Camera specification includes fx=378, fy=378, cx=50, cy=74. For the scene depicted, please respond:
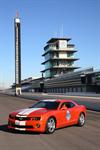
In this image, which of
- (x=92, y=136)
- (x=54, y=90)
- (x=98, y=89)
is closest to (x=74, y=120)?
(x=92, y=136)

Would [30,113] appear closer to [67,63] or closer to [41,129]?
[41,129]

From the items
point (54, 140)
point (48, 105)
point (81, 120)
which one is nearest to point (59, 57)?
point (81, 120)

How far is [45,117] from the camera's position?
12969 mm

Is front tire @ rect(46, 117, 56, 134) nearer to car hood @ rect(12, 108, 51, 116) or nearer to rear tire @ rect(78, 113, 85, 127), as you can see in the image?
car hood @ rect(12, 108, 51, 116)

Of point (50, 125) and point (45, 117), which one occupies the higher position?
point (45, 117)

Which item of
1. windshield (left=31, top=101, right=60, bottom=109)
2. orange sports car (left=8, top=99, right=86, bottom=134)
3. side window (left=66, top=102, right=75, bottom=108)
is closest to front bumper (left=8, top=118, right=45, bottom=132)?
orange sports car (left=8, top=99, right=86, bottom=134)

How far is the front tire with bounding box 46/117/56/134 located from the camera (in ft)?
43.0

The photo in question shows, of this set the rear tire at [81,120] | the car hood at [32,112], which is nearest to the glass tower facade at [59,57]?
the rear tire at [81,120]

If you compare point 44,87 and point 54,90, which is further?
point 44,87

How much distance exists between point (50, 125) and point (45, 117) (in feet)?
1.39

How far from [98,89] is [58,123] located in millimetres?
71218

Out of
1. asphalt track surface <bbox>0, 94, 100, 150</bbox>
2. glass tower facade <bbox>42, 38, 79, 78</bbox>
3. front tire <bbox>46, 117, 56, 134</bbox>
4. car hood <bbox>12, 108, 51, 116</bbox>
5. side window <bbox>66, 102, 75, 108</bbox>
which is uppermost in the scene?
glass tower facade <bbox>42, 38, 79, 78</bbox>

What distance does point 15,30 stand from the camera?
431 feet

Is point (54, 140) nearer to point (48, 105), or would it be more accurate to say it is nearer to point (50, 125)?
point (50, 125)
